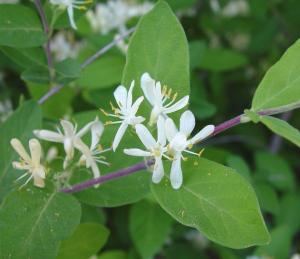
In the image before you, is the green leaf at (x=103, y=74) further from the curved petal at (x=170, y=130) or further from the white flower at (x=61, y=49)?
the curved petal at (x=170, y=130)

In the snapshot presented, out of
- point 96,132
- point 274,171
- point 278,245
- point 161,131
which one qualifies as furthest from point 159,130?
point 274,171

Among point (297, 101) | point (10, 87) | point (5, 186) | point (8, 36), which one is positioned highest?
point (8, 36)

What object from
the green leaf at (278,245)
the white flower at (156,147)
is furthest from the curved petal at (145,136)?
the green leaf at (278,245)

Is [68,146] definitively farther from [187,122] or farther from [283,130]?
[283,130]

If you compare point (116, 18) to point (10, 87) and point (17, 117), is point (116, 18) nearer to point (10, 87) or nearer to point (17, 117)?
point (10, 87)

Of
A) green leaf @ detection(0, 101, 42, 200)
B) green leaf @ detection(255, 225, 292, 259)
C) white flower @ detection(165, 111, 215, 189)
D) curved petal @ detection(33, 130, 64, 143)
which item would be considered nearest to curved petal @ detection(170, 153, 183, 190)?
white flower @ detection(165, 111, 215, 189)

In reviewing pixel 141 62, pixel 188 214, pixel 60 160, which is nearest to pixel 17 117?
pixel 60 160
